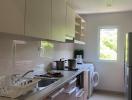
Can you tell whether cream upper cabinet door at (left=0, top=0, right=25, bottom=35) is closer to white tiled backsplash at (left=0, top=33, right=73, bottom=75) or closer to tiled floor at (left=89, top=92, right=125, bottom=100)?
white tiled backsplash at (left=0, top=33, right=73, bottom=75)

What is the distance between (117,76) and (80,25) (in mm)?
1910

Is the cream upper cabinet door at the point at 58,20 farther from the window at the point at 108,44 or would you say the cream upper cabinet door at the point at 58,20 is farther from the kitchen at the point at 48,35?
the window at the point at 108,44

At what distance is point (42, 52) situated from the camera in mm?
3180

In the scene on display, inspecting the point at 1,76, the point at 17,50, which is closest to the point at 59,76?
the point at 17,50

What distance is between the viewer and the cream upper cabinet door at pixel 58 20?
2609 millimetres

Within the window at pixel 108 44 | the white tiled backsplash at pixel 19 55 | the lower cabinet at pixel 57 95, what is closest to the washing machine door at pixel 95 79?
the window at pixel 108 44

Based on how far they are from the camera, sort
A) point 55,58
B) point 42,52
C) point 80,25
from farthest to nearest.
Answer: point 80,25 → point 55,58 → point 42,52

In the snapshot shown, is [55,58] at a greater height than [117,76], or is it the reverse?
[55,58]

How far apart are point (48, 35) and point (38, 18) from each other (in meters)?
0.36

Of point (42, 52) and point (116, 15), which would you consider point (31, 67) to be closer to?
point (42, 52)

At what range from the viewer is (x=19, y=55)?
2.44 m

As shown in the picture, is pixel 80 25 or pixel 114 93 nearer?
pixel 80 25

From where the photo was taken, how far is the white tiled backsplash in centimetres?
210

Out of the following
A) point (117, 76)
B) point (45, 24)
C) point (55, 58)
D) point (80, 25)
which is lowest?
point (117, 76)
